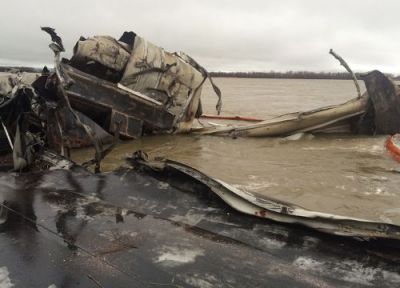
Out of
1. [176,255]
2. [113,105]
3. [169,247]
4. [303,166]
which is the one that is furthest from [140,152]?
[113,105]

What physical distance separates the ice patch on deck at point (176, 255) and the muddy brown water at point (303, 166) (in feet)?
5.79

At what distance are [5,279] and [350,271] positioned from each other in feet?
7.49

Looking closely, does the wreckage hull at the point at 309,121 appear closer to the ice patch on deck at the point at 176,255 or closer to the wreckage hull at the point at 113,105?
the wreckage hull at the point at 113,105

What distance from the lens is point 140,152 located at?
Result: 5348 millimetres

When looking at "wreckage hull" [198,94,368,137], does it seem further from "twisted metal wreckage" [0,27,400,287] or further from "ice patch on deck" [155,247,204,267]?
"ice patch on deck" [155,247,204,267]

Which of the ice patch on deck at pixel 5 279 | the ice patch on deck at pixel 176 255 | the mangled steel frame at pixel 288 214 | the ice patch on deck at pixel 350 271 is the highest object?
the mangled steel frame at pixel 288 214

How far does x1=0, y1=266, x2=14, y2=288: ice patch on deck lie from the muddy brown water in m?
2.70

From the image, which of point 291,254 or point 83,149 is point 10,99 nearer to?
point 83,149

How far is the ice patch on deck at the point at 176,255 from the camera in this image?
10.3ft

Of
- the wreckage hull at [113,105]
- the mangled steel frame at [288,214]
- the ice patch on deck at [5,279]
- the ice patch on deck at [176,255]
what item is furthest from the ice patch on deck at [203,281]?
the wreckage hull at [113,105]

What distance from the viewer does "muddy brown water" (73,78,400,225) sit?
5633 millimetres

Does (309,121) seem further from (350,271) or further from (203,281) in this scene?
(203,281)

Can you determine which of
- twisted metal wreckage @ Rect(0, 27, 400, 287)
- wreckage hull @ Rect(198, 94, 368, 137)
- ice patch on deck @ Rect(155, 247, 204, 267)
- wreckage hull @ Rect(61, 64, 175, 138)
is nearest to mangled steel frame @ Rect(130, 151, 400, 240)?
twisted metal wreckage @ Rect(0, 27, 400, 287)

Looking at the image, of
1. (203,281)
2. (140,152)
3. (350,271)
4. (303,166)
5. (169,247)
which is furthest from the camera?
(303,166)
